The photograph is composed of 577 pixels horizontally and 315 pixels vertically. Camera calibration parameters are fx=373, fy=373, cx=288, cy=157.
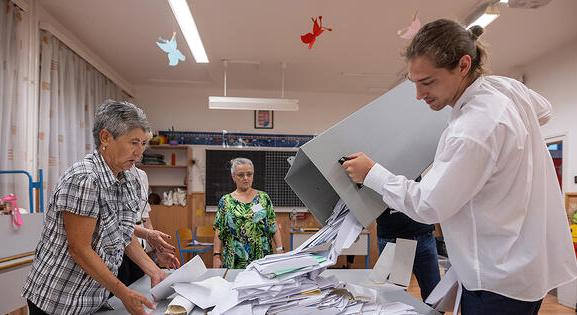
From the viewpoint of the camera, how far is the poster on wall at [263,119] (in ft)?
21.2

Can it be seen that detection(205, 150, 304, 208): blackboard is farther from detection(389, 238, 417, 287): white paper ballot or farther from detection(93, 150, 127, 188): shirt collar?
detection(93, 150, 127, 188): shirt collar

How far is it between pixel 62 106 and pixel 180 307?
3584 millimetres

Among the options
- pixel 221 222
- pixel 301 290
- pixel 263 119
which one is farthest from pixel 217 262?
pixel 263 119

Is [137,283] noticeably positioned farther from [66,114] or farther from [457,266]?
[66,114]

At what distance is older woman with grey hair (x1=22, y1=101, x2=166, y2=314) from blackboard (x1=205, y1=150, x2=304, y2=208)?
481 centimetres

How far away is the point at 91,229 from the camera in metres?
1.14

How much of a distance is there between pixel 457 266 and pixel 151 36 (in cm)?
408

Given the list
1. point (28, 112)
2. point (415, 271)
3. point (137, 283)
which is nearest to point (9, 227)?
point (137, 283)

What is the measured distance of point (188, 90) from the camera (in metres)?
6.40

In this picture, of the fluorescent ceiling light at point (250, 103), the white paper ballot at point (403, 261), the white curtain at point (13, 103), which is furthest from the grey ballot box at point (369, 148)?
Result: the fluorescent ceiling light at point (250, 103)

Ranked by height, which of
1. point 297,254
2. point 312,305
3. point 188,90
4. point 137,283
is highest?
point 188,90

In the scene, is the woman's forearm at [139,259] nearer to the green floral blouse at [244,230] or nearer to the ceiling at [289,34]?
the green floral blouse at [244,230]

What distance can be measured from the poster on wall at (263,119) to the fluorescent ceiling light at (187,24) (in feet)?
8.27

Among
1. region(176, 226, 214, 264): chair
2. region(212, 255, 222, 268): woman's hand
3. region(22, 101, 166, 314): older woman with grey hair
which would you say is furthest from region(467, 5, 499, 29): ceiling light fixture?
region(176, 226, 214, 264): chair
